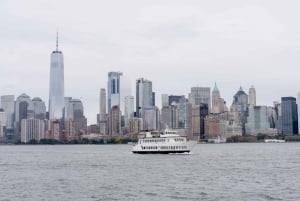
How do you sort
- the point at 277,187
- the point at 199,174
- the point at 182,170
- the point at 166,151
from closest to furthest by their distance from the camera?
the point at 277,187 → the point at 199,174 → the point at 182,170 → the point at 166,151

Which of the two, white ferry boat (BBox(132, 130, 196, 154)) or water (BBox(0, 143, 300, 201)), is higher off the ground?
white ferry boat (BBox(132, 130, 196, 154))

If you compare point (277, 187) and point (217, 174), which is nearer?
point (277, 187)

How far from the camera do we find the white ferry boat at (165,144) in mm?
144250

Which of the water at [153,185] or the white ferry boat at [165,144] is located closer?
the water at [153,185]

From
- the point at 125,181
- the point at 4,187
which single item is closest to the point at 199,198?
the point at 125,181

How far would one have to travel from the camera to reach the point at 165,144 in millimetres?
145250

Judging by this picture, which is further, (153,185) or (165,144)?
(165,144)

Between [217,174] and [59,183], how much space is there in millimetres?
24294

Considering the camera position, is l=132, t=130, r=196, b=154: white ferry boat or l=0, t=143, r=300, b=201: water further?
l=132, t=130, r=196, b=154: white ferry boat

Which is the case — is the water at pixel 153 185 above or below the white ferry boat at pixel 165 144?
below

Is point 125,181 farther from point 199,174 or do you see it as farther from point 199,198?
point 199,198

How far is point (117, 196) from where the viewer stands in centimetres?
6103

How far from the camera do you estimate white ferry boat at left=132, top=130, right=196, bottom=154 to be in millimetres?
144250

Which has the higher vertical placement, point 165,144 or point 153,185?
point 165,144
